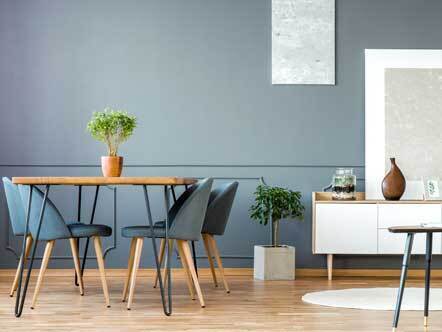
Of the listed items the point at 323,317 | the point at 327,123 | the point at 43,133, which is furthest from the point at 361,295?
the point at 43,133

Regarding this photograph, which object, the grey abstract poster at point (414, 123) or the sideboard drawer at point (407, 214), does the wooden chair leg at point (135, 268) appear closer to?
the sideboard drawer at point (407, 214)

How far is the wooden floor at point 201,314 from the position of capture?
387 cm

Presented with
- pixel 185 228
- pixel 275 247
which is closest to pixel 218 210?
pixel 275 247

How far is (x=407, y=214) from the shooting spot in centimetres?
628

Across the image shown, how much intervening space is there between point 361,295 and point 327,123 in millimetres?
1963

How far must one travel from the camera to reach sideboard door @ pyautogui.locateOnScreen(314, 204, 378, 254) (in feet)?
20.6

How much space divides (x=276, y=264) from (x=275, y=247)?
14cm

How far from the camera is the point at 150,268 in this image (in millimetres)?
6555

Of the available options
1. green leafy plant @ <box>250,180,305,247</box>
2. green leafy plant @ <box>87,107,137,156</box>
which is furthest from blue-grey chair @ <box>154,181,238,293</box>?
green leafy plant @ <box>87,107,137,156</box>

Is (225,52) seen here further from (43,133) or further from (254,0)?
(43,133)

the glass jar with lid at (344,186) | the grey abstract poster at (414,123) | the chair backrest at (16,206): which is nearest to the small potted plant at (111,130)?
the chair backrest at (16,206)

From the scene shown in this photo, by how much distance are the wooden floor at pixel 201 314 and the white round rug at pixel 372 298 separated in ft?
0.42

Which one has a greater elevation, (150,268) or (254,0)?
(254,0)

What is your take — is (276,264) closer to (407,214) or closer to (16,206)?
(407,214)
